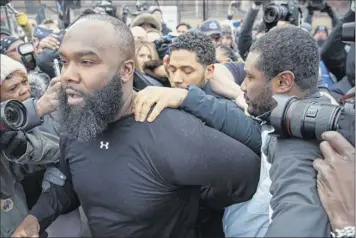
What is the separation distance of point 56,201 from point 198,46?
4.54 feet

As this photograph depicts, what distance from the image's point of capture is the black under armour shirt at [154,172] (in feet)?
5.40

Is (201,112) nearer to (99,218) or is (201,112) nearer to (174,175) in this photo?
(174,175)

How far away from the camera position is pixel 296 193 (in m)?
1.01

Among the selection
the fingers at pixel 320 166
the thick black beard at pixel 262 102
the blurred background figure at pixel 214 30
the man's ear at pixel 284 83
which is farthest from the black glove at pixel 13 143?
the blurred background figure at pixel 214 30

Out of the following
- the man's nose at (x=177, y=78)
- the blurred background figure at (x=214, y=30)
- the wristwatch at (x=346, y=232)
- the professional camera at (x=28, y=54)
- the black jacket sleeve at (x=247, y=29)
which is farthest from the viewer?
the blurred background figure at (x=214, y=30)

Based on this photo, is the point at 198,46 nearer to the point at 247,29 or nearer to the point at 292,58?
the point at 292,58

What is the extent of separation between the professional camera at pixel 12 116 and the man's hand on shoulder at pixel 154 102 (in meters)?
0.57

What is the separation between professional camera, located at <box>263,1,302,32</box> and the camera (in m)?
3.28

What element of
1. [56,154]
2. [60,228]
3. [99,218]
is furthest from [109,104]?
[60,228]

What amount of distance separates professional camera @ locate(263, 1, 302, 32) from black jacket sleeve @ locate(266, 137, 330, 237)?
2.30 metres

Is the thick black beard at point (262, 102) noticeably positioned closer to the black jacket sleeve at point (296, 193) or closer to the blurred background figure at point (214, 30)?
the black jacket sleeve at point (296, 193)

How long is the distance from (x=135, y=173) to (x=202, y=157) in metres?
0.29

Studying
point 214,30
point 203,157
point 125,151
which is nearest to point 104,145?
point 125,151

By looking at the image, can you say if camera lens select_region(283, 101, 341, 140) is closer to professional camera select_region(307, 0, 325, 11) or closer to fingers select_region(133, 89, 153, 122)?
fingers select_region(133, 89, 153, 122)
